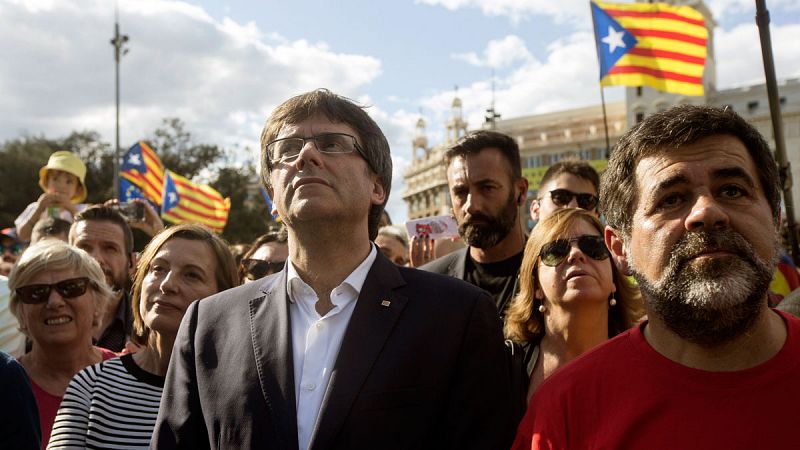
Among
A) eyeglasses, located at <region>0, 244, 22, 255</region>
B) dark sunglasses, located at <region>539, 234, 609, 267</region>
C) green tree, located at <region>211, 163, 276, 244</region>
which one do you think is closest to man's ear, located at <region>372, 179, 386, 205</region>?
dark sunglasses, located at <region>539, 234, 609, 267</region>

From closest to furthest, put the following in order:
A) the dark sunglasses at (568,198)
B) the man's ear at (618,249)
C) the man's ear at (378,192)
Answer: the man's ear at (618,249), the man's ear at (378,192), the dark sunglasses at (568,198)

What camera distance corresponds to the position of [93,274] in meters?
3.79

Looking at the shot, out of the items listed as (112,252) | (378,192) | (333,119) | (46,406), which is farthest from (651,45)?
(46,406)

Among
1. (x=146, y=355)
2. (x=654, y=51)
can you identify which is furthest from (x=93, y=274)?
(x=654, y=51)

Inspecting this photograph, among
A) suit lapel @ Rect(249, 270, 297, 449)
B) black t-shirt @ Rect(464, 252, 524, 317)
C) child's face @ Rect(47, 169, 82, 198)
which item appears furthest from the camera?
child's face @ Rect(47, 169, 82, 198)

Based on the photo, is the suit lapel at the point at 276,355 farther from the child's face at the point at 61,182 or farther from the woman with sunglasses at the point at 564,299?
the child's face at the point at 61,182

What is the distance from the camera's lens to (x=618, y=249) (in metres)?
2.28

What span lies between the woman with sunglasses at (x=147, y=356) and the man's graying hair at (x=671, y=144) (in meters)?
1.99

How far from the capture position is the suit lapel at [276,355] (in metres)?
2.11

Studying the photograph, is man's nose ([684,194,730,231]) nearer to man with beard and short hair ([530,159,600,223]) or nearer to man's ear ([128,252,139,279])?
man with beard and short hair ([530,159,600,223])

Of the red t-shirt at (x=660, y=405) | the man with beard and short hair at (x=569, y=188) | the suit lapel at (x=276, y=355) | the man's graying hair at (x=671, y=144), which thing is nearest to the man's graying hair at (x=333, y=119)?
the suit lapel at (x=276, y=355)

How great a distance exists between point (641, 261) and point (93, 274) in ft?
9.76

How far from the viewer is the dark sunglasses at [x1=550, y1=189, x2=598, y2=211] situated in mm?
4898

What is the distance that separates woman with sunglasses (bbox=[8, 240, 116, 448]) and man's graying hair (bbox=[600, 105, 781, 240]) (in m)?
2.84
